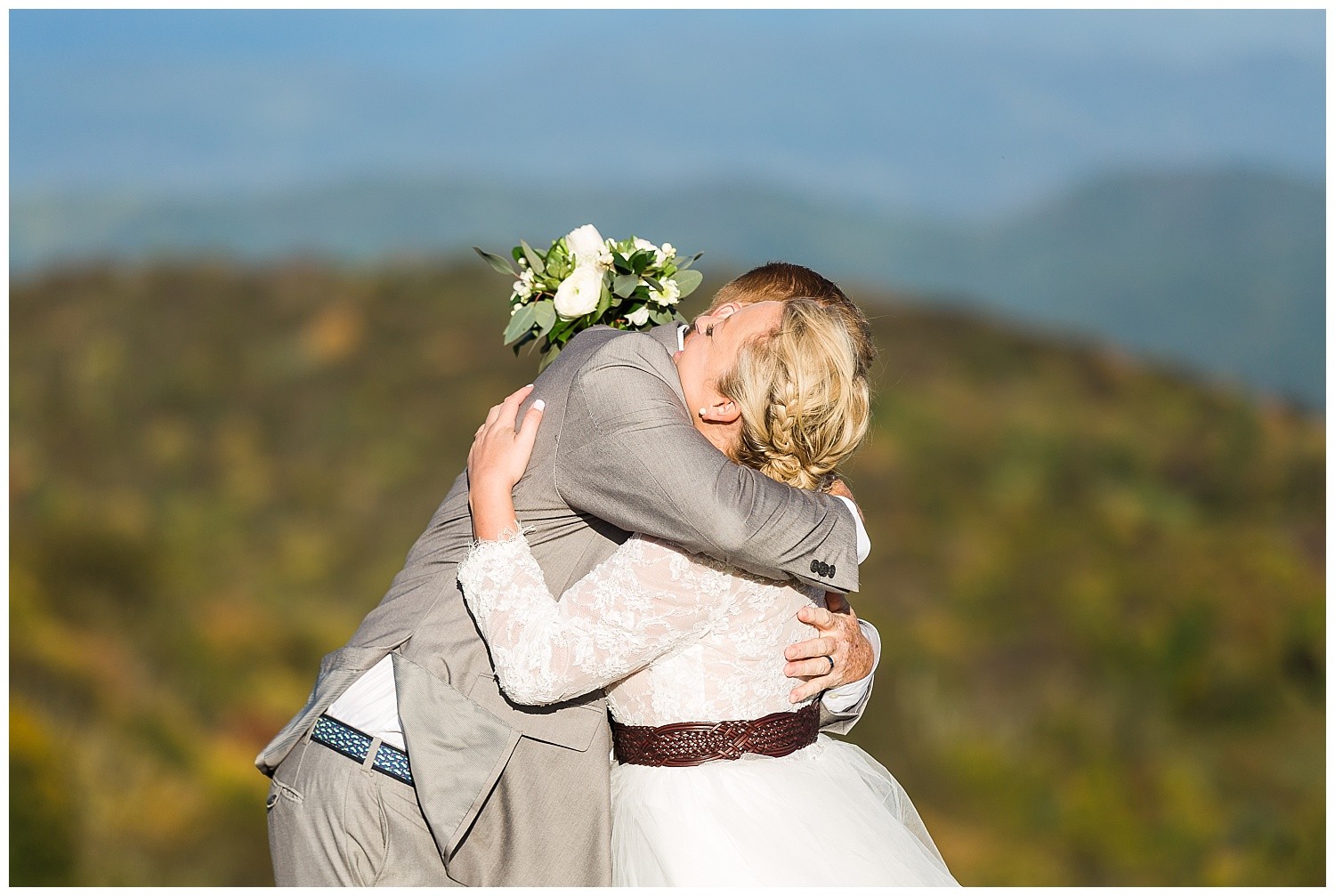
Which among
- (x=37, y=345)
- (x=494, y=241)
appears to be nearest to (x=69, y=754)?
(x=37, y=345)

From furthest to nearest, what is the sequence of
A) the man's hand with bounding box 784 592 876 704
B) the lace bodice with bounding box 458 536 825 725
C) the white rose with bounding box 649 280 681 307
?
1. the white rose with bounding box 649 280 681 307
2. the man's hand with bounding box 784 592 876 704
3. the lace bodice with bounding box 458 536 825 725

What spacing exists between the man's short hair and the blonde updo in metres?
0.07

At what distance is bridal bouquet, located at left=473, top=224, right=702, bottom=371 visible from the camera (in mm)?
2799

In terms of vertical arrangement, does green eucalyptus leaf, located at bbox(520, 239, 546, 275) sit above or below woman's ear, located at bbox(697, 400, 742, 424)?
above

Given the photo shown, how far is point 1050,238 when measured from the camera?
1576 cm

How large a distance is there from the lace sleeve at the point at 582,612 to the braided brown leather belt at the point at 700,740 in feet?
0.72

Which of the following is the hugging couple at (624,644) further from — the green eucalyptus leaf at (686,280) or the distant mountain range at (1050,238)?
the distant mountain range at (1050,238)

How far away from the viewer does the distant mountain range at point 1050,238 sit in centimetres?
1509

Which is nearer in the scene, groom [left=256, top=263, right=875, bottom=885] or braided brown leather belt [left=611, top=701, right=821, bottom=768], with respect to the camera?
groom [left=256, top=263, right=875, bottom=885]

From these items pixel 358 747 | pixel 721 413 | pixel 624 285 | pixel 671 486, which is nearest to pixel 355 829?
pixel 358 747

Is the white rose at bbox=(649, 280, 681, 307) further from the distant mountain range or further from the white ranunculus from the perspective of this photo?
the distant mountain range

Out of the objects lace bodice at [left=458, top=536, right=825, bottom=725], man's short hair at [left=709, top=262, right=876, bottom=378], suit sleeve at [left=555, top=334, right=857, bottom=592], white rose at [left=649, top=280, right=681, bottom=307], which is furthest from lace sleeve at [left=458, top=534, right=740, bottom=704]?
white rose at [left=649, top=280, right=681, bottom=307]

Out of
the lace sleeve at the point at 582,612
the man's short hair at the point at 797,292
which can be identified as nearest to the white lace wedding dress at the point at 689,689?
the lace sleeve at the point at 582,612

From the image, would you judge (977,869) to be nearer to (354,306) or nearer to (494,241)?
(354,306)
